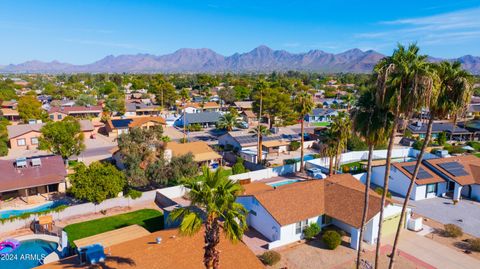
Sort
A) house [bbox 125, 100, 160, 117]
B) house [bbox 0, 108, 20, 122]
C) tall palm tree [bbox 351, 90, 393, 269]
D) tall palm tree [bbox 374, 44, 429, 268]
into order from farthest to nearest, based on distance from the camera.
→ house [bbox 125, 100, 160, 117] < house [bbox 0, 108, 20, 122] < tall palm tree [bbox 351, 90, 393, 269] < tall palm tree [bbox 374, 44, 429, 268]

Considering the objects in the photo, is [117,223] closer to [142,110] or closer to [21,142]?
[21,142]

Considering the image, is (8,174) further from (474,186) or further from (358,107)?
(474,186)

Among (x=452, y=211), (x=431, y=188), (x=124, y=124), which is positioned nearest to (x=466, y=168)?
(x=431, y=188)


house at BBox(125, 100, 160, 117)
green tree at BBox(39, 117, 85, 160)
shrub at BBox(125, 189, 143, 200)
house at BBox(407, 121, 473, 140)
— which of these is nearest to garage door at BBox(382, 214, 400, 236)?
shrub at BBox(125, 189, 143, 200)

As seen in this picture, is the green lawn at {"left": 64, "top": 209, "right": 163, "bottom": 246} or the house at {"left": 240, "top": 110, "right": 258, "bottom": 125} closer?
the green lawn at {"left": 64, "top": 209, "right": 163, "bottom": 246}

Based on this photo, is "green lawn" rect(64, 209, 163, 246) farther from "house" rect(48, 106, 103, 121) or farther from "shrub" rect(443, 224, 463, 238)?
"house" rect(48, 106, 103, 121)

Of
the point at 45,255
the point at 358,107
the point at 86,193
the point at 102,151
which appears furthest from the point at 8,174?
the point at 358,107

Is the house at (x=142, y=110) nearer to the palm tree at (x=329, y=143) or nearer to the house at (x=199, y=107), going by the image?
the house at (x=199, y=107)
